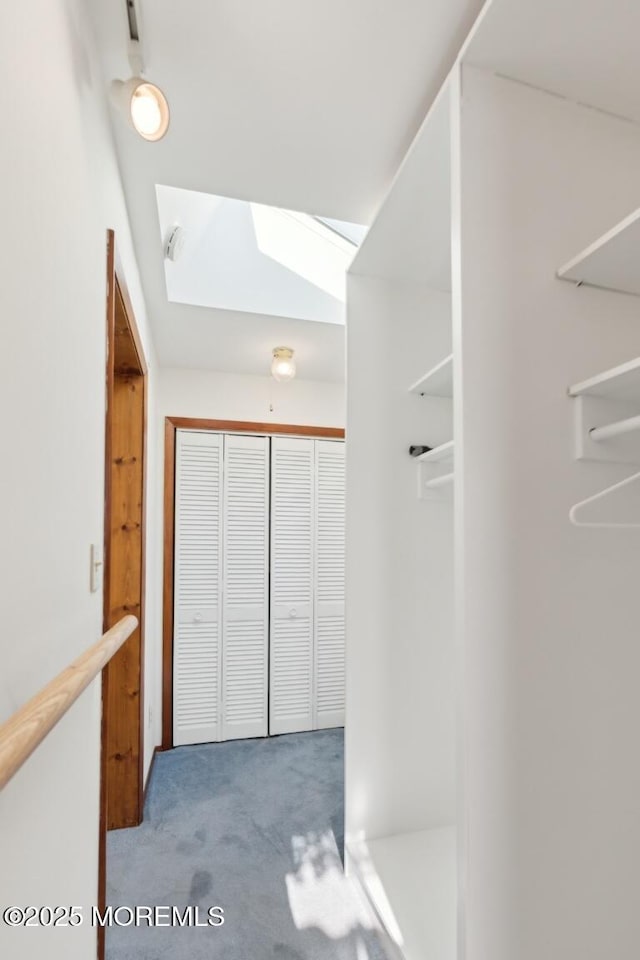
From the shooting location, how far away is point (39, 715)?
23.5 inches

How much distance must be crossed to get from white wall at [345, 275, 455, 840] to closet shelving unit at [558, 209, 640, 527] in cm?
85

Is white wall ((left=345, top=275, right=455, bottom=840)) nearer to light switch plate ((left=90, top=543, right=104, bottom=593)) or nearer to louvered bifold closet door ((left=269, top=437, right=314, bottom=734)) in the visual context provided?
light switch plate ((left=90, top=543, right=104, bottom=593))

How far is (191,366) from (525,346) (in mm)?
2514

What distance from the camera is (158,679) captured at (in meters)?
3.01

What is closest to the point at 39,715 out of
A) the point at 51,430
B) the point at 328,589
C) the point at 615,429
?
the point at 51,430

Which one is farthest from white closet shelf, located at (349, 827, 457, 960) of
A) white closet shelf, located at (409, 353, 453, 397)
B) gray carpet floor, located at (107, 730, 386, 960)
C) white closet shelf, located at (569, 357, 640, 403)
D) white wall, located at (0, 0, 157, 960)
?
white closet shelf, located at (409, 353, 453, 397)

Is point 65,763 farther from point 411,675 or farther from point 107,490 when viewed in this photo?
point 411,675

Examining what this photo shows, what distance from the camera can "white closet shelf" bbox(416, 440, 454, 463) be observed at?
1674 millimetres

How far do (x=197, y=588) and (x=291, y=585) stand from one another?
0.62m

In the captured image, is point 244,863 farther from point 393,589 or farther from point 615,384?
point 615,384

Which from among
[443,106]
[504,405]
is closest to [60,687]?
[504,405]

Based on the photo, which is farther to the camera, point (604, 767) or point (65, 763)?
point (604, 767)

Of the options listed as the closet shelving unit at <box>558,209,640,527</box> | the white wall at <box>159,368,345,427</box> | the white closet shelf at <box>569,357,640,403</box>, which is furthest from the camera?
the white wall at <box>159,368,345,427</box>

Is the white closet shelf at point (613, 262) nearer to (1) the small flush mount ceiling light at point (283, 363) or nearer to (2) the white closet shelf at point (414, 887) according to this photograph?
(2) the white closet shelf at point (414, 887)
